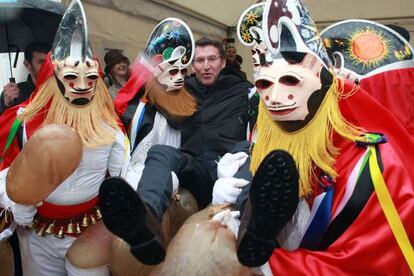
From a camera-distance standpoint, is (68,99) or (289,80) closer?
(289,80)

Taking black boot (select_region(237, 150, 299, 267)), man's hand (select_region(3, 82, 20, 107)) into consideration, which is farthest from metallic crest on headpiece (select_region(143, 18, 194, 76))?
black boot (select_region(237, 150, 299, 267))

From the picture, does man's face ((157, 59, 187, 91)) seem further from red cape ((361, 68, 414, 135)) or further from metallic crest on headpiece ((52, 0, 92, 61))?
red cape ((361, 68, 414, 135))

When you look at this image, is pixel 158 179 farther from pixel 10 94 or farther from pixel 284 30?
pixel 10 94

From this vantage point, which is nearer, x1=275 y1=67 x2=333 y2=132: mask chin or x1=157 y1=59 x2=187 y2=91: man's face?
x1=275 y1=67 x2=333 y2=132: mask chin

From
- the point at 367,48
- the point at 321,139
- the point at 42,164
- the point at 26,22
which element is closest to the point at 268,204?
the point at 321,139

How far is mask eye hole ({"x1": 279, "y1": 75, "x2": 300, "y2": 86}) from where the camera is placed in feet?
5.74

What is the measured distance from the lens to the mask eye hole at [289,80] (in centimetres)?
175

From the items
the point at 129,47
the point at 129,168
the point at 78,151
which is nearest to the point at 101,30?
the point at 129,47

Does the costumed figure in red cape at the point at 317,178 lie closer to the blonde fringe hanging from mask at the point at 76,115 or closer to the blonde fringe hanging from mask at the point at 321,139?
Answer: the blonde fringe hanging from mask at the point at 321,139

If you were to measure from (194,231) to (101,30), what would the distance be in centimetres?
368

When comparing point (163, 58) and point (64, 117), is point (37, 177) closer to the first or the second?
point (64, 117)

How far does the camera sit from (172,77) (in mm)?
3088

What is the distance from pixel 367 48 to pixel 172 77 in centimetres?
121

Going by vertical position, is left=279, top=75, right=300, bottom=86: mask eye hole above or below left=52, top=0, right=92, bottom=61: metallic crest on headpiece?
above
